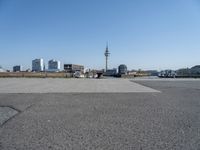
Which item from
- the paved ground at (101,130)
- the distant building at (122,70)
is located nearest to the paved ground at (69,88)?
the paved ground at (101,130)

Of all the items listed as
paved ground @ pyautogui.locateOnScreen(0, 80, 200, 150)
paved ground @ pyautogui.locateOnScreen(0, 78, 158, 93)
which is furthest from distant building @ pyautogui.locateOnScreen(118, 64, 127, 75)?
paved ground @ pyautogui.locateOnScreen(0, 80, 200, 150)

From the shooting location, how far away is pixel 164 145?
187 inches

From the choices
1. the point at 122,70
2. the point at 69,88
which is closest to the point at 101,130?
the point at 69,88

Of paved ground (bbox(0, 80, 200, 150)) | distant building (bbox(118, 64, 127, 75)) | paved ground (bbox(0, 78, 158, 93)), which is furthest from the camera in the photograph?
distant building (bbox(118, 64, 127, 75))

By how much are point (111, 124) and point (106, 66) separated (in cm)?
7280

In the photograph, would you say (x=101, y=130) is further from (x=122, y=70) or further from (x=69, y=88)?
(x=122, y=70)

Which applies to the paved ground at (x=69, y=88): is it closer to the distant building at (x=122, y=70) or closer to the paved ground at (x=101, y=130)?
the paved ground at (x=101, y=130)

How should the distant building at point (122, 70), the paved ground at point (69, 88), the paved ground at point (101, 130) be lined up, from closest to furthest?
1. the paved ground at point (101, 130)
2. the paved ground at point (69, 88)
3. the distant building at point (122, 70)

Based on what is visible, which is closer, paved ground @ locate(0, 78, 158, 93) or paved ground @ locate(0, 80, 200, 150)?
paved ground @ locate(0, 80, 200, 150)

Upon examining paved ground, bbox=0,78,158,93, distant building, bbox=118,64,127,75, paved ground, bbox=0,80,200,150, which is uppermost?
distant building, bbox=118,64,127,75

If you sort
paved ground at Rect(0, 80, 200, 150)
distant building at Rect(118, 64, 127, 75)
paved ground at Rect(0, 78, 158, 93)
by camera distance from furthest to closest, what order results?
distant building at Rect(118, 64, 127, 75)
paved ground at Rect(0, 78, 158, 93)
paved ground at Rect(0, 80, 200, 150)

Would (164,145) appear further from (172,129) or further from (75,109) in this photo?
(75,109)

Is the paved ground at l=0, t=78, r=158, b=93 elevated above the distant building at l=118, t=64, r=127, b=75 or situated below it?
below

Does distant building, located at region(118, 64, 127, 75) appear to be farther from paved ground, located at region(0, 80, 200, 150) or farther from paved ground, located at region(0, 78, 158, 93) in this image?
paved ground, located at region(0, 80, 200, 150)
